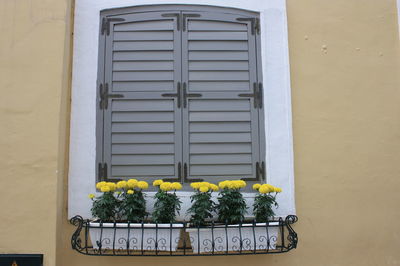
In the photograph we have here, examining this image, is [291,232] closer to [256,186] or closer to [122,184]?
[256,186]

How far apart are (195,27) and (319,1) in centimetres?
106

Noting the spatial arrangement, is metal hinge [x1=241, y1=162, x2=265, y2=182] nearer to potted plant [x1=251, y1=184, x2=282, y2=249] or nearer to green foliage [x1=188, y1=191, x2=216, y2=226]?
potted plant [x1=251, y1=184, x2=282, y2=249]

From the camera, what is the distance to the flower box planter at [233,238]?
3.21 metres

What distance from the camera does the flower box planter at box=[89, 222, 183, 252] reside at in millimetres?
3176

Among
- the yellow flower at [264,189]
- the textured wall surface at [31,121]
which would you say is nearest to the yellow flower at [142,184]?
the textured wall surface at [31,121]

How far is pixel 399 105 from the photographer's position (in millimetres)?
3668

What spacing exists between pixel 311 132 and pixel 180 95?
42.9 inches

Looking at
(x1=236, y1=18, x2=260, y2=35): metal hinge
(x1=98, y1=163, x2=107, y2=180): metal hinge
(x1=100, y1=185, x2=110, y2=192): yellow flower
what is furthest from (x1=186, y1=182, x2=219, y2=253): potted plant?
(x1=236, y1=18, x2=260, y2=35): metal hinge

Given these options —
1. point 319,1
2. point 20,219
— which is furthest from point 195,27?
point 20,219

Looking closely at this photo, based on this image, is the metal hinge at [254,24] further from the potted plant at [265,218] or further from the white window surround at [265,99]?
the potted plant at [265,218]

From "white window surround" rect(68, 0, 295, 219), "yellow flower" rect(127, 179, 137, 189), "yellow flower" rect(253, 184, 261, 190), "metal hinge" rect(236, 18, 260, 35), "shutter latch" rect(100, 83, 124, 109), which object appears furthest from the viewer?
"metal hinge" rect(236, 18, 260, 35)

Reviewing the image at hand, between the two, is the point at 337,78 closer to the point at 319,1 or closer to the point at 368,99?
the point at 368,99

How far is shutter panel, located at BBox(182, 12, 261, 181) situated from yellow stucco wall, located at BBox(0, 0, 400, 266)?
0.37 metres

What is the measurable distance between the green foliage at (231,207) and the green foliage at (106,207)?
2.53 ft
